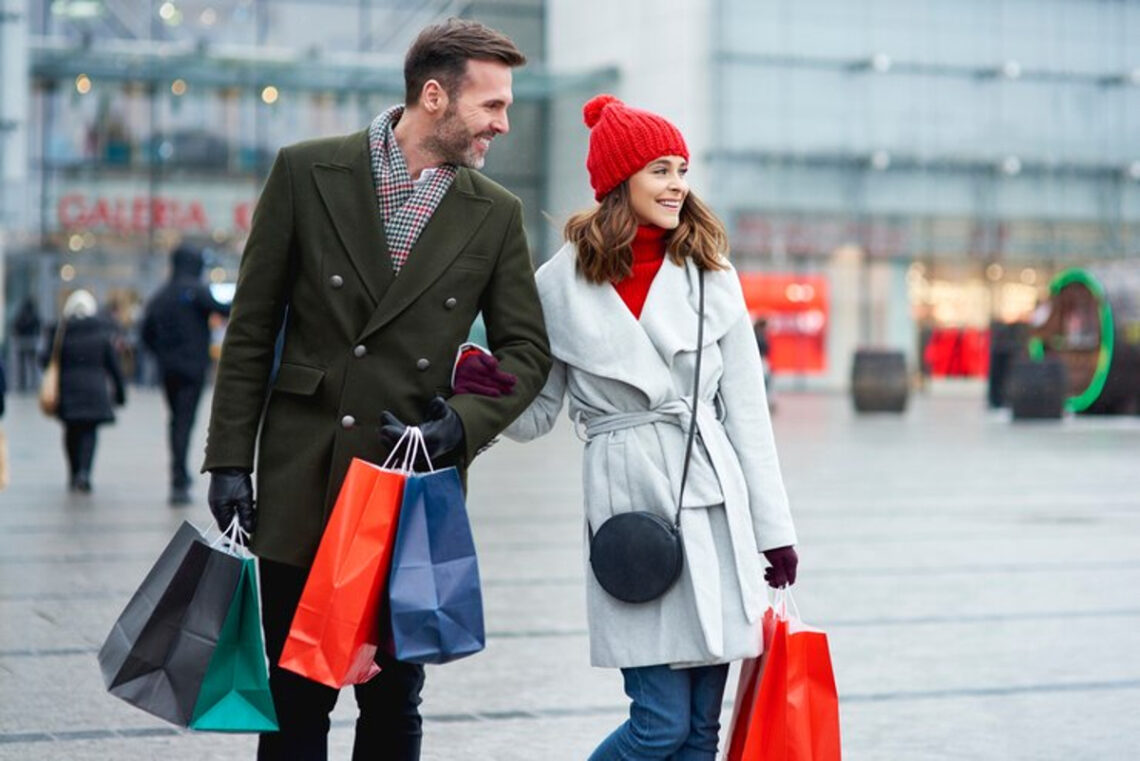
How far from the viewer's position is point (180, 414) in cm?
1371

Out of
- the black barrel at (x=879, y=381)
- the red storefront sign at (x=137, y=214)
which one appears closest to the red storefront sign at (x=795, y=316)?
the red storefront sign at (x=137, y=214)

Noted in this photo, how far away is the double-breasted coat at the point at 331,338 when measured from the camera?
4090mm

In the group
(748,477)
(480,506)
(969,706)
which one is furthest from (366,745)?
(480,506)

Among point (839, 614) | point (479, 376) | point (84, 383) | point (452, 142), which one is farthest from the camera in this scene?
point (84, 383)

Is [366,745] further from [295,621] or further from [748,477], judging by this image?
[748,477]

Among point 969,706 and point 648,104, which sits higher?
point 648,104

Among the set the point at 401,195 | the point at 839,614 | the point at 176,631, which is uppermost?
the point at 401,195

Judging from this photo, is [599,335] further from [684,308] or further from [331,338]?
[331,338]

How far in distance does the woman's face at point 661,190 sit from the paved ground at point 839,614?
2.03 metres

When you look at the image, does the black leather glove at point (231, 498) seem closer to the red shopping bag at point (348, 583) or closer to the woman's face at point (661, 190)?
the red shopping bag at point (348, 583)

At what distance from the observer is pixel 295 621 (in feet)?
12.6

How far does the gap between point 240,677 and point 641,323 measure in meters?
1.16

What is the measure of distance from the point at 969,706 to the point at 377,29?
39504mm

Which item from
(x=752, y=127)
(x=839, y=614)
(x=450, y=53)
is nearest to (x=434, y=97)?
(x=450, y=53)
